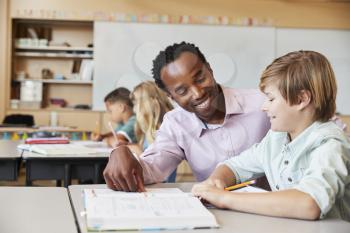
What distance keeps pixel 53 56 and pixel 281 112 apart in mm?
5424

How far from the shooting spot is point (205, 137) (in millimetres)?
1790

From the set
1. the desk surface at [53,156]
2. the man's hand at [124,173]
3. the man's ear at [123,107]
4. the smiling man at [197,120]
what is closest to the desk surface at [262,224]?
the man's hand at [124,173]

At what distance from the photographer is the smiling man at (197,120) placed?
1.60 metres

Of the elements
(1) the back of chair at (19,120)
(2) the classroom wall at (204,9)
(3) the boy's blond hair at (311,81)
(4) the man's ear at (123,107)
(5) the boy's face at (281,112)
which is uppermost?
(2) the classroom wall at (204,9)

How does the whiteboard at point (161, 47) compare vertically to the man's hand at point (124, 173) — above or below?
above

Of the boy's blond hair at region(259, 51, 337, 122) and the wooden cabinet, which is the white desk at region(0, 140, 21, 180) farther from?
the wooden cabinet

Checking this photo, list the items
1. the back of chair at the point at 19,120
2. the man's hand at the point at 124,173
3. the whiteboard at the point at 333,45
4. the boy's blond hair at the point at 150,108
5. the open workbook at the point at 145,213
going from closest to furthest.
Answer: the open workbook at the point at 145,213, the man's hand at the point at 124,173, the boy's blond hair at the point at 150,108, the back of chair at the point at 19,120, the whiteboard at the point at 333,45

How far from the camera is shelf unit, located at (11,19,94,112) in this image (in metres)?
6.40

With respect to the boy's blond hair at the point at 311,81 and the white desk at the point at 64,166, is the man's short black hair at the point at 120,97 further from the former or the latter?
the boy's blond hair at the point at 311,81

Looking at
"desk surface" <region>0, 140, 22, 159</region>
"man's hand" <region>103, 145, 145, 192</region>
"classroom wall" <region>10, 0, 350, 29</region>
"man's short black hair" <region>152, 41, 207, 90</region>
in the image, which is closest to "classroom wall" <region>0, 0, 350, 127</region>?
"classroom wall" <region>10, 0, 350, 29</region>

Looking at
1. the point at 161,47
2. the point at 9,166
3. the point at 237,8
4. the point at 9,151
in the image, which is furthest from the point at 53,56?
the point at 9,166

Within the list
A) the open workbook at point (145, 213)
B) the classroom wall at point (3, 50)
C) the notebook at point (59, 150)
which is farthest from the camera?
the classroom wall at point (3, 50)

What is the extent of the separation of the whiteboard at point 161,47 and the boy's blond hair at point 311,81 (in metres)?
5.01

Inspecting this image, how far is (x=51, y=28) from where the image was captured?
659 cm
